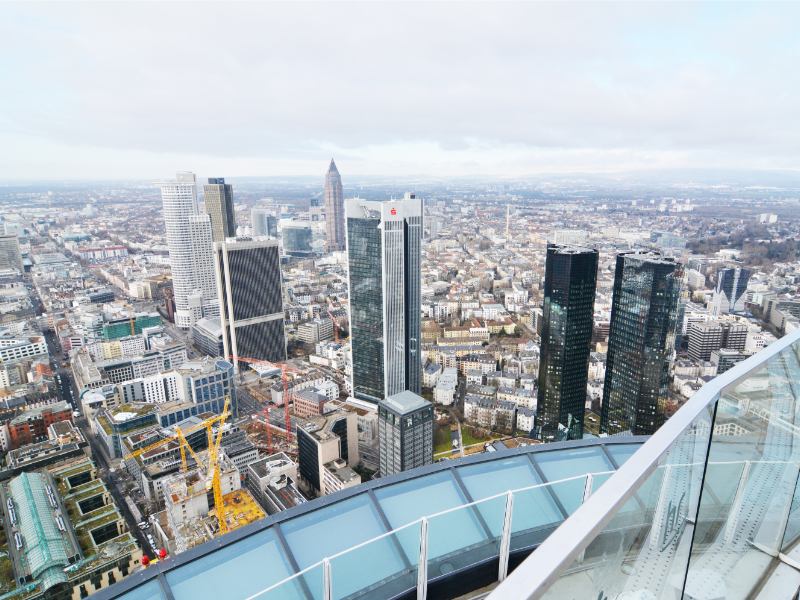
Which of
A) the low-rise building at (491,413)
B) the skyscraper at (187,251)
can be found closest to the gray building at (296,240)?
the skyscraper at (187,251)

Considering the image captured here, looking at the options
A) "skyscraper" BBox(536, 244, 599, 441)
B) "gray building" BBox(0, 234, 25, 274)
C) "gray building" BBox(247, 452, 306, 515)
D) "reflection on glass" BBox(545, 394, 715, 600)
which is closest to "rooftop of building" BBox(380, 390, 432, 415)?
"gray building" BBox(247, 452, 306, 515)

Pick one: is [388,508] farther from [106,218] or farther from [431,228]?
[106,218]

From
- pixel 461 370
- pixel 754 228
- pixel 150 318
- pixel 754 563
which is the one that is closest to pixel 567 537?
pixel 754 563

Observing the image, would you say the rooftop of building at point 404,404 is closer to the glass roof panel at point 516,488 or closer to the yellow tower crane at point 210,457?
the yellow tower crane at point 210,457

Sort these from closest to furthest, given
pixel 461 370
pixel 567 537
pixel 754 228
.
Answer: pixel 567 537, pixel 461 370, pixel 754 228

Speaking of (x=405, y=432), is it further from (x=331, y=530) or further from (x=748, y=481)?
(x=748, y=481)
